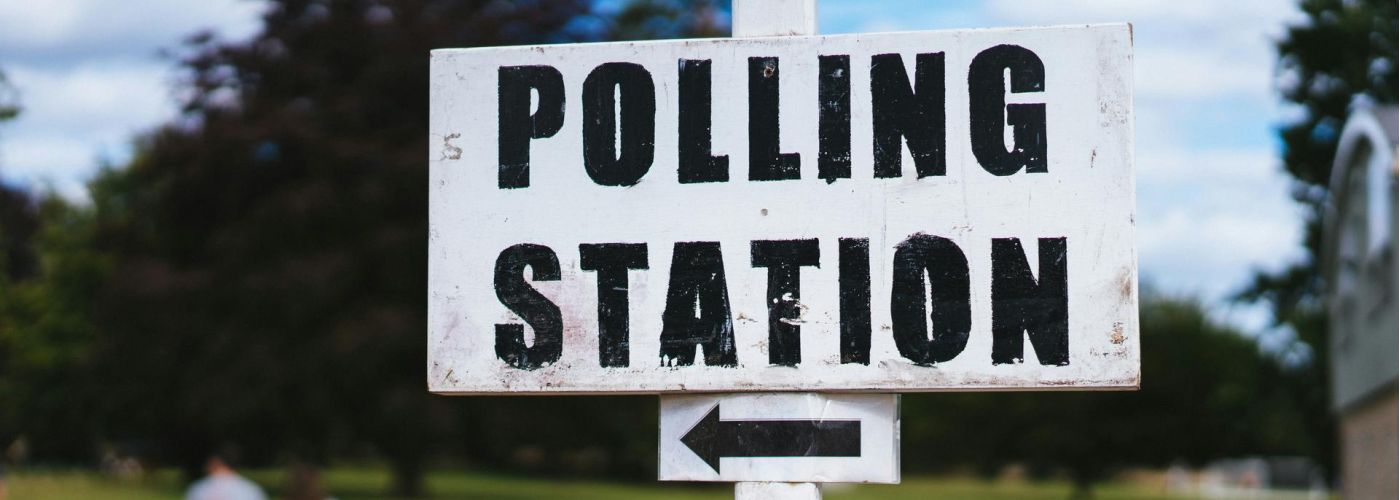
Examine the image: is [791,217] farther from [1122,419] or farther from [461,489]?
[1122,419]

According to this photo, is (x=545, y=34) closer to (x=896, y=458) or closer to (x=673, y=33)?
(x=673, y=33)

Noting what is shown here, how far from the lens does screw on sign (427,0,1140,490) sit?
8.96ft

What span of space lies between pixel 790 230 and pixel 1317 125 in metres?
35.9

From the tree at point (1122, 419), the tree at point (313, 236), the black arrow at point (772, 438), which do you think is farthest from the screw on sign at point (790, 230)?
the tree at point (1122, 419)

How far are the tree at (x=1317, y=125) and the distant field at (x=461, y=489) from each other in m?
13.0

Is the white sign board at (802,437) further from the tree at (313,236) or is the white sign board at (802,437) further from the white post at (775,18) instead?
the tree at (313,236)

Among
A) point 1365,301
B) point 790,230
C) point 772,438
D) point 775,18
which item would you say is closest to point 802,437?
point 772,438

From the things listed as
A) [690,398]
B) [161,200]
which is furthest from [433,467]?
[690,398]

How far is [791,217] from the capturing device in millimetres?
2791

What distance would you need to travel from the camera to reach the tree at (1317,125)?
33.9 meters

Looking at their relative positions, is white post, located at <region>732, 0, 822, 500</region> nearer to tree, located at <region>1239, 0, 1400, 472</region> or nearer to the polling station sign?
the polling station sign

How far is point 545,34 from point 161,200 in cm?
846

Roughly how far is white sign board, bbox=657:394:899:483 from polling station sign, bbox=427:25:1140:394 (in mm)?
49

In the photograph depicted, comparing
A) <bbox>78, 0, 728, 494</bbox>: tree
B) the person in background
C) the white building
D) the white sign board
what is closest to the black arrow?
the white sign board
